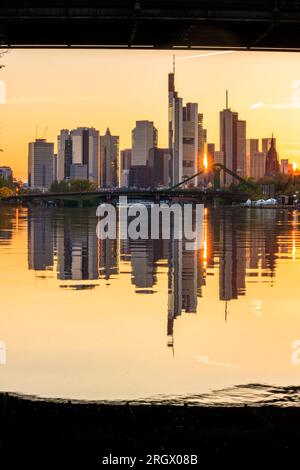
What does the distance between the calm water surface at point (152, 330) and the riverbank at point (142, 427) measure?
0.68 metres

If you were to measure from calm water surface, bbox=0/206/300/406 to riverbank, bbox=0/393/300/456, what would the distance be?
68 cm

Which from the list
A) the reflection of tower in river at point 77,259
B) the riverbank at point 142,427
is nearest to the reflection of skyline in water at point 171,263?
the reflection of tower in river at point 77,259

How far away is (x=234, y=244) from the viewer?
61250mm

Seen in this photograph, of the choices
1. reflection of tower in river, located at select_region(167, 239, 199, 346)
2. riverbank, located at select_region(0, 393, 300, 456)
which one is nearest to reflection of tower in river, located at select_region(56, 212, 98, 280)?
reflection of tower in river, located at select_region(167, 239, 199, 346)

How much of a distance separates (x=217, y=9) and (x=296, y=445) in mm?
10131

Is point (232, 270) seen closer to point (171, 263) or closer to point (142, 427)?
point (171, 263)

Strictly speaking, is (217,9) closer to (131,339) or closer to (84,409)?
(131,339)

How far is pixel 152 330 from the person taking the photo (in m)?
22.6

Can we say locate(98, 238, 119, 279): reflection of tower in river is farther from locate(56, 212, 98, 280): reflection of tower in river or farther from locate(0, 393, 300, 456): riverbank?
locate(0, 393, 300, 456): riverbank

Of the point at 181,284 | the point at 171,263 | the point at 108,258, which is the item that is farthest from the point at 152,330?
the point at 108,258

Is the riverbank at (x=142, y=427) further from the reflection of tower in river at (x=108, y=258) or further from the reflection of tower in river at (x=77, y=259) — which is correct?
the reflection of tower in river at (x=108, y=258)

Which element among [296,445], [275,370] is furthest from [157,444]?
[275,370]

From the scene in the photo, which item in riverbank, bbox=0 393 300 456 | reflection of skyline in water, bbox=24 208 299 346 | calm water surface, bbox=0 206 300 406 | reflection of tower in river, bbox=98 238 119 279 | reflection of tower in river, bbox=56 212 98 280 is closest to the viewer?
riverbank, bbox=0 393 300 456

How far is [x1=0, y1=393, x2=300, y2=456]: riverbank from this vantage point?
41.0 feet
